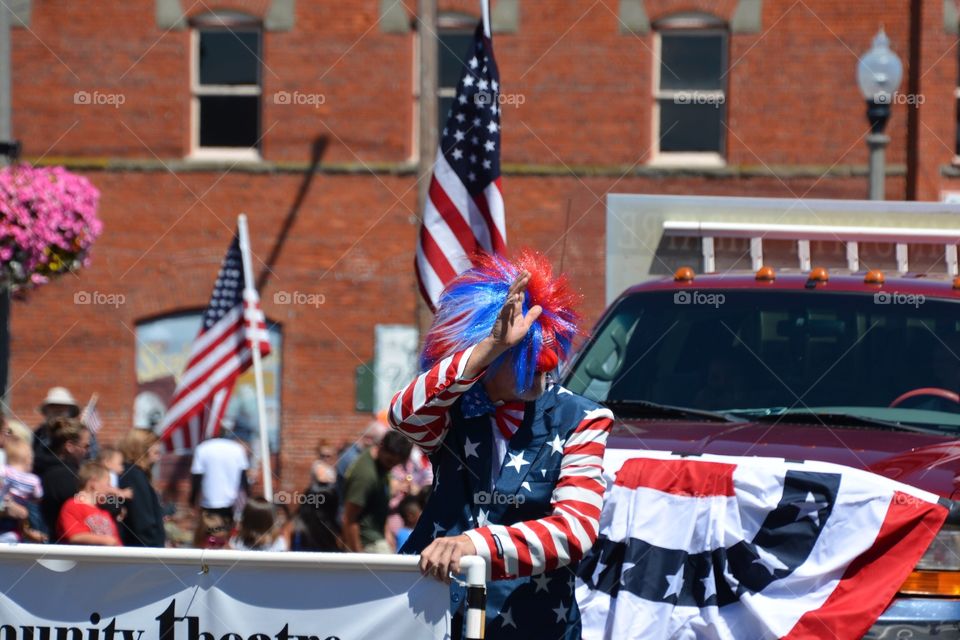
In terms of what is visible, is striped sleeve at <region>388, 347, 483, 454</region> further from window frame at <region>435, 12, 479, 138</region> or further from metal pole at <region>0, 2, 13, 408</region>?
window frame at <region>435, 12, 479, 138</region>

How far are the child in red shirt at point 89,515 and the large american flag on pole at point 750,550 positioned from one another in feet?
14.8

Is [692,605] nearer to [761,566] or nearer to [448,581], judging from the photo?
[761,566]

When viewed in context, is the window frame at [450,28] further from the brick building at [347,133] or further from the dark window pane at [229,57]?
the dark window pane at [229,57]

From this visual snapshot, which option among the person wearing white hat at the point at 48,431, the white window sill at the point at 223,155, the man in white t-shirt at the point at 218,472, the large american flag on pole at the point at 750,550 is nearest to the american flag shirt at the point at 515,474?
the large american flag on pole at the point at 750,550

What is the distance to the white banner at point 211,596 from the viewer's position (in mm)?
3648

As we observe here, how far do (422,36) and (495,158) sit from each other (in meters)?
6.61

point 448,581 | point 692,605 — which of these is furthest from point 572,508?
point 692,605

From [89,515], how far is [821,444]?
200 inches

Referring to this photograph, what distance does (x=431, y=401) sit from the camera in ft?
11.8

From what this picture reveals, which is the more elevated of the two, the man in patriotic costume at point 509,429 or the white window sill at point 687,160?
the white window sill at point 687,160

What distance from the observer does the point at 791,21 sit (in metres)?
19.0

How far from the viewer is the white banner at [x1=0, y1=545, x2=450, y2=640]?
3.65m

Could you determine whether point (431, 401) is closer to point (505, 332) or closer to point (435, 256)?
point (505, 332)

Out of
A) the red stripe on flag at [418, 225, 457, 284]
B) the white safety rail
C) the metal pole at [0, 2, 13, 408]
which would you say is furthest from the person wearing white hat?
the white safety rail
